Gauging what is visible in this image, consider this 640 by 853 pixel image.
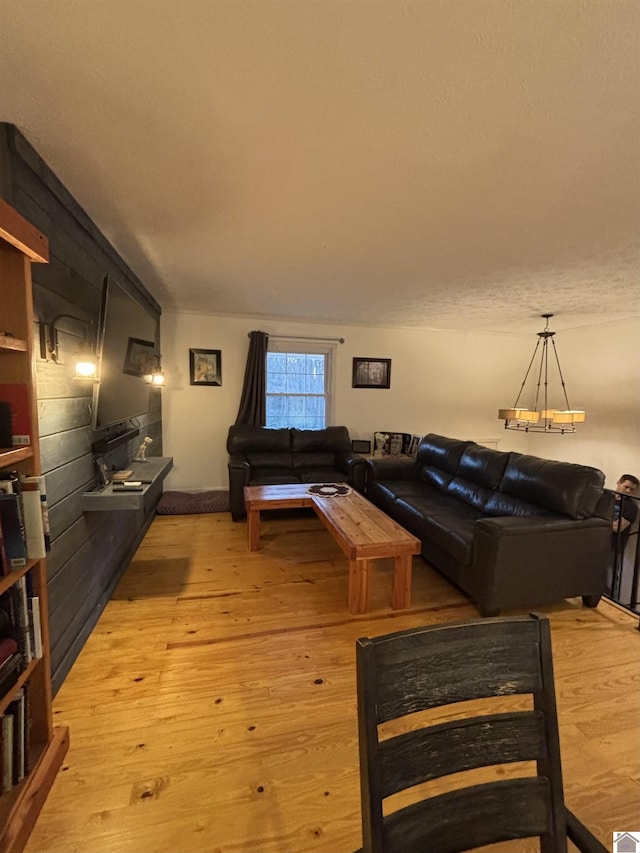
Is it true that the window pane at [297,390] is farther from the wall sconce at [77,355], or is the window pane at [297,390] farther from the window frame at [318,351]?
the wall sconce at [77,355]

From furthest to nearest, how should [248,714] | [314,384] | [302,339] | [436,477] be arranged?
1. [314,384]
2. [302,339]
3. [436,477]
4. [248,714]

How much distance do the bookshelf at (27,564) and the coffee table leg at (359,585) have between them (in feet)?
5.05

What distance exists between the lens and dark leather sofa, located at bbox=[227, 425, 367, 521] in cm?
396

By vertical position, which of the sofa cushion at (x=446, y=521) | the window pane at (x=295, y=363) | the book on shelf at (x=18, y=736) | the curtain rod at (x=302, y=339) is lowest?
the book on shelf at (x=18, y=736)

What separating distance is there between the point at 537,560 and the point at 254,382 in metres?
3.58

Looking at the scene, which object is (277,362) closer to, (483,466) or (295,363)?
(295,363)

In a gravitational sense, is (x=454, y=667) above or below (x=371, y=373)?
below

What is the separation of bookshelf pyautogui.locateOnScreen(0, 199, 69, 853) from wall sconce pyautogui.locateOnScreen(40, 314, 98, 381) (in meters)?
0.48

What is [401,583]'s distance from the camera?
244cm

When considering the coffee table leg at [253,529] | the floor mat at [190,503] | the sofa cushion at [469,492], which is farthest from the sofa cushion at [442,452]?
the floor mat at [190,503]

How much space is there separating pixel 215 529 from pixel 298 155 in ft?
10.4

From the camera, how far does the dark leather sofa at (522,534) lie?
230 cm

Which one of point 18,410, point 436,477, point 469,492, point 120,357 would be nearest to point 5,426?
point 18,410

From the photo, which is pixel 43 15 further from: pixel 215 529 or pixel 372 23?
pixel 215 529
